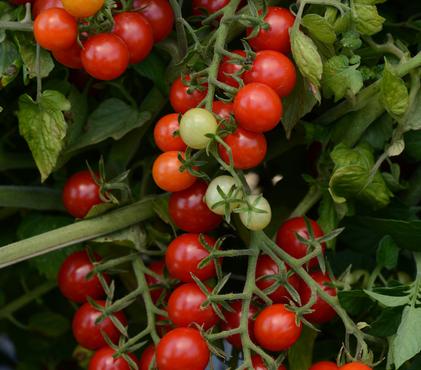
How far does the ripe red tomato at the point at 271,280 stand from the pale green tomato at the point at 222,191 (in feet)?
0.27

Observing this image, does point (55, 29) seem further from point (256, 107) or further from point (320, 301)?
point (320, 301)

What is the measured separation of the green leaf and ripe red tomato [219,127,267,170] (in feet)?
0.53

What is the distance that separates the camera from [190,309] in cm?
63

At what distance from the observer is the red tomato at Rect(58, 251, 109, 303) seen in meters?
0.74

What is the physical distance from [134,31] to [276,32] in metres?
0.12

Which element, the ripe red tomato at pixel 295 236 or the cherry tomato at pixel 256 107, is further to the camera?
the ripe red tomato at pixel 295 236

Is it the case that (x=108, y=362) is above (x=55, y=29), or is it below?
below

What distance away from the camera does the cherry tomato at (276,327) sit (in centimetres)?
61

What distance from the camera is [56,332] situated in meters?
0.96

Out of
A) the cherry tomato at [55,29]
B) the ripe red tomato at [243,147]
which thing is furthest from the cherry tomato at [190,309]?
the cherry tomato at [55,29]

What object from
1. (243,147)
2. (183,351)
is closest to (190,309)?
(183,351)

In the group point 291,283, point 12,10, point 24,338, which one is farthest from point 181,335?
point 24,338

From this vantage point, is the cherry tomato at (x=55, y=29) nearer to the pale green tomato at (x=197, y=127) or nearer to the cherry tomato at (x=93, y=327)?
the pale green tomato at (x=197, y=127)

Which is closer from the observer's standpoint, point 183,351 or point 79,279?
point 183,351
